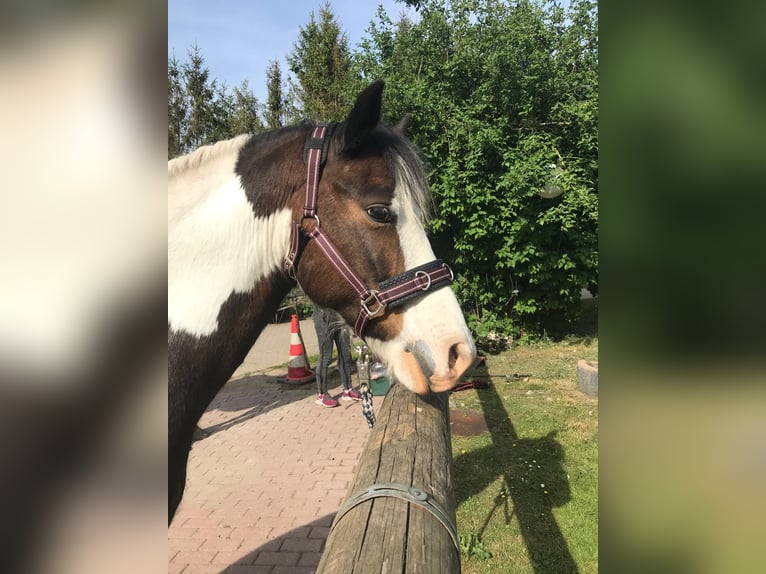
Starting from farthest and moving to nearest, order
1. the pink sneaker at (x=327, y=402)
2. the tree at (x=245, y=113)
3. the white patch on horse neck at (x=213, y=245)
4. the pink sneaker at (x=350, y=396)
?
the tree at (x=245, y=113), the pink sneaker at (x=350, y=396), the pink sneaker at (x=327, y=402), the white patch on horse neck at (x=213, y=245)

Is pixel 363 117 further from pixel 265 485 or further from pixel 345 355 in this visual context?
pixel 345 355

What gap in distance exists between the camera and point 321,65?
14.5 m

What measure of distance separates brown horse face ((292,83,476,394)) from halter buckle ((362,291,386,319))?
4 centimetres

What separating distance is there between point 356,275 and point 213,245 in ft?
1.83

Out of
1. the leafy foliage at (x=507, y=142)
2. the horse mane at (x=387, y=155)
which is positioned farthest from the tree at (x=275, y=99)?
the horse mane at (x=387, y=155)

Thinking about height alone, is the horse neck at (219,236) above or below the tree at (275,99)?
below

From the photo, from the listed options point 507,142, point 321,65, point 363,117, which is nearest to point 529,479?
point 363,117

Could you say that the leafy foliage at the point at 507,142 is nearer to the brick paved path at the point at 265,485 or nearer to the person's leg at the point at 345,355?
the person's leg at the point at 345,355

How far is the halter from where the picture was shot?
1.81 meters

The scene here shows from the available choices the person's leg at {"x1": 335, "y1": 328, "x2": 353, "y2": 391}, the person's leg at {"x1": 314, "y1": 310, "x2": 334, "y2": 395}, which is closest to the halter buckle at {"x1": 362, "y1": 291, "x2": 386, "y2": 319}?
the person's leg at {"x1": 314, "y1": 310, "x2": 334, "y2": 395}

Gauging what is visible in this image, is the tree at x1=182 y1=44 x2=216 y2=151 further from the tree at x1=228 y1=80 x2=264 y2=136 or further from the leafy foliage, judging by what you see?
the tree at x1=228 y1=80 x2=264 y2=136

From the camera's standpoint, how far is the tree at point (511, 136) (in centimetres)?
842
